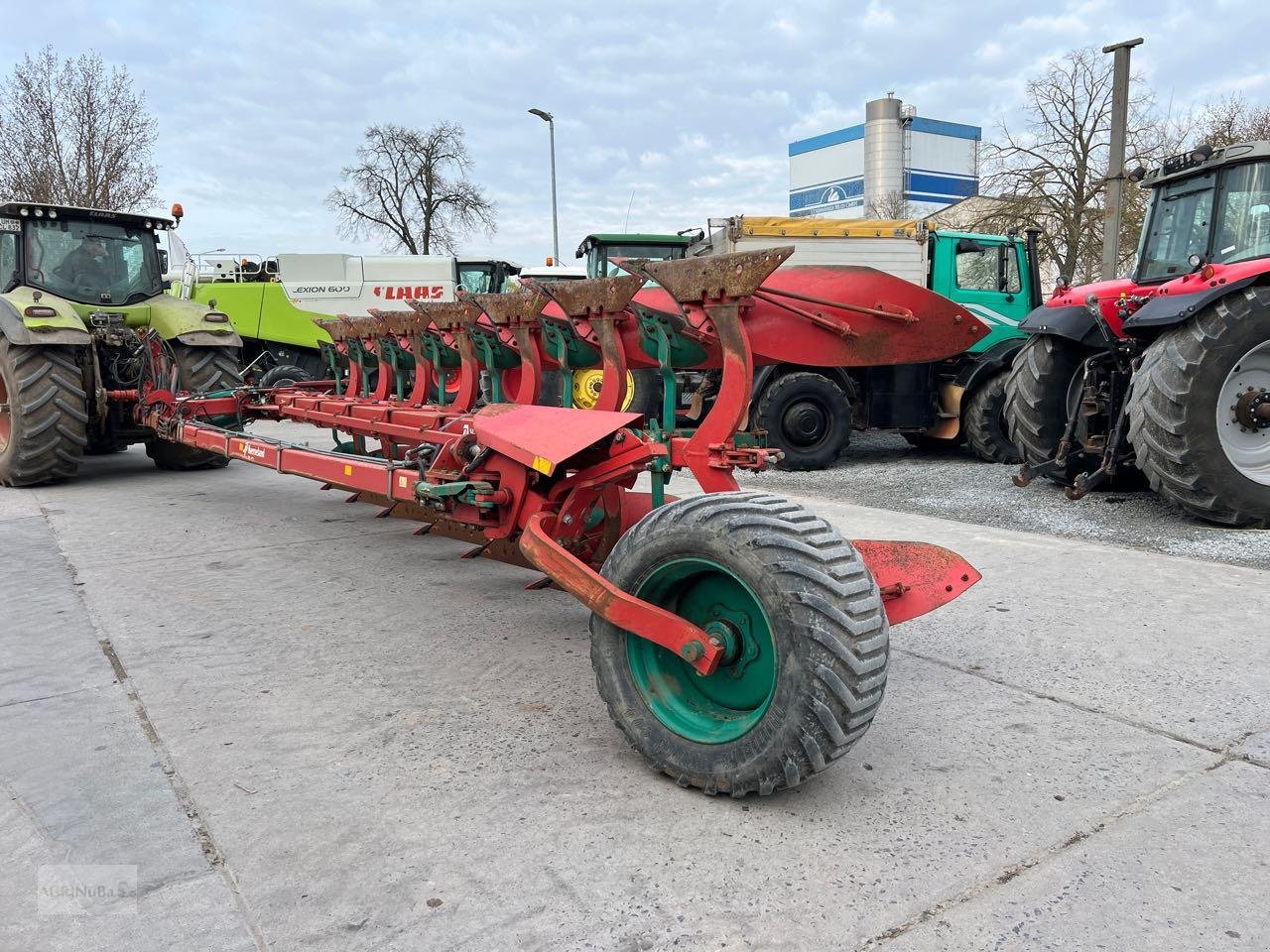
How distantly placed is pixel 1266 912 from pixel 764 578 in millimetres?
1334

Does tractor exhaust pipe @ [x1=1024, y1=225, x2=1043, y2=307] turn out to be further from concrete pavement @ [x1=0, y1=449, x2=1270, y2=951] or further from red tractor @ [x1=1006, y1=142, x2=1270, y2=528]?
concrete pavement @ [x1=0, y1=449, x2=1270, y2=951]

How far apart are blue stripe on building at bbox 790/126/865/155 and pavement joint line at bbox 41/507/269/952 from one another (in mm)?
73134

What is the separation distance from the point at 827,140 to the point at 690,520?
7659 cm

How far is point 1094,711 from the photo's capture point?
3145 millimetres

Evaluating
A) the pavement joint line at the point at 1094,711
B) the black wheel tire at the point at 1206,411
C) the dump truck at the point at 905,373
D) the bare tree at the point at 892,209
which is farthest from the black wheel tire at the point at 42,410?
the bare tree at the point at 892,209

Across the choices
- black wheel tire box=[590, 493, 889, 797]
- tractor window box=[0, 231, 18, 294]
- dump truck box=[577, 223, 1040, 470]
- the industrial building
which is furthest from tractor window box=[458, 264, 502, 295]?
the industrial building

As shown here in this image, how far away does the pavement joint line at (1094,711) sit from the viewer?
283cm

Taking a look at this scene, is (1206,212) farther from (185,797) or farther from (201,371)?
(201,371)

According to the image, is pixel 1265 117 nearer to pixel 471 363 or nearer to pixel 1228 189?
pixel 1228 189

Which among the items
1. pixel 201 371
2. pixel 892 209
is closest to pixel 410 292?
pixel 201 371

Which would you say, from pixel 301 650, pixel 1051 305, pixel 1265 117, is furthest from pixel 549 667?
pixel 1265 117

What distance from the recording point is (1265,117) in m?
21.7

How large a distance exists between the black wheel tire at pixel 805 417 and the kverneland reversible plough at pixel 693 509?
437 centimetres

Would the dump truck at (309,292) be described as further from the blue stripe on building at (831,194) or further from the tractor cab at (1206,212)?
the blue stripe on building at (831,194)
